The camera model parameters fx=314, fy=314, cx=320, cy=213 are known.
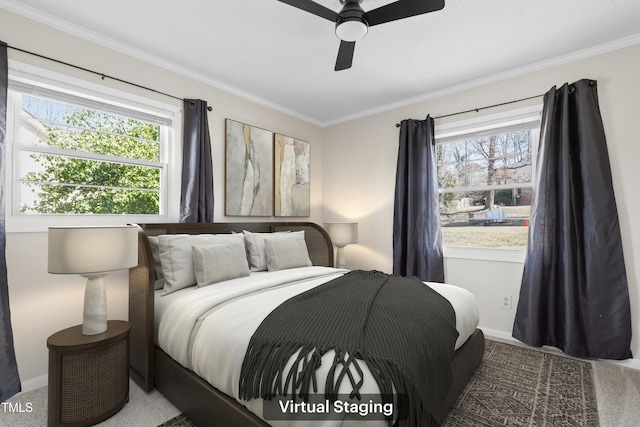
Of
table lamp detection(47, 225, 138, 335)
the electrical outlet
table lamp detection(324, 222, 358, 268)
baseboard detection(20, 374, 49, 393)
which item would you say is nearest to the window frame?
the electrical outlet

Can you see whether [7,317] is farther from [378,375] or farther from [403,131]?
[403,131]

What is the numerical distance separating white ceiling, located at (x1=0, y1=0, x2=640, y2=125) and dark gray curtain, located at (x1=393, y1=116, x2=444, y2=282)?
600 mm

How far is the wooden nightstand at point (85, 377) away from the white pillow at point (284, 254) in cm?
132

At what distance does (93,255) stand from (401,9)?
7.32 feet

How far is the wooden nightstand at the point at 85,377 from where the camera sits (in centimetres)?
167

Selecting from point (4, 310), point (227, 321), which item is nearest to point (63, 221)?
point (4, 310)

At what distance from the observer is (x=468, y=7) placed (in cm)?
213

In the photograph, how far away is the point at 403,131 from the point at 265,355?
3079 millimetres

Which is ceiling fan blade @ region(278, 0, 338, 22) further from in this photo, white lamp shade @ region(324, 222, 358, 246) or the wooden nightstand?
white lamp shade @ region(324, 222, 358, 246)

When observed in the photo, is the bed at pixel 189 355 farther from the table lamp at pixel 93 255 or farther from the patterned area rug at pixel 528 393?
the table lamp at pixel 93 255

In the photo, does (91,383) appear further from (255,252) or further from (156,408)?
(255,252)

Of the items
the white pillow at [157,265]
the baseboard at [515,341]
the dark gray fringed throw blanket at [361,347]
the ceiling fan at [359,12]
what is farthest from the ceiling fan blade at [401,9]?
the baseboard at [515,341]

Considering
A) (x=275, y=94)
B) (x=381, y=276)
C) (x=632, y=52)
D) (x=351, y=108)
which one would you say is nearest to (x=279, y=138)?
(x=275, y=94)

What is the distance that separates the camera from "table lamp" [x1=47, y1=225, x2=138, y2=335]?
1716 mm
